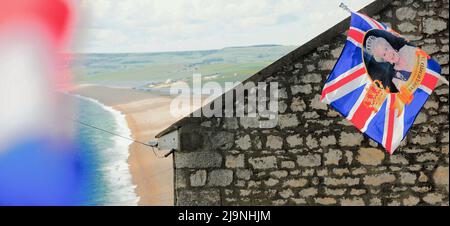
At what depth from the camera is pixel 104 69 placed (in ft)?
260

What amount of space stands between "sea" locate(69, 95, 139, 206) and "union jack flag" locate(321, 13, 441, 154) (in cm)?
642

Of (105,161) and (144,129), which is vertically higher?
(144,129)

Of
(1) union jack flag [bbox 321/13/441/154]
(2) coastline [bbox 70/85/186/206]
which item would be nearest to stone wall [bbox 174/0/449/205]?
(1) union jack flag [bbox 321/13/441/154]

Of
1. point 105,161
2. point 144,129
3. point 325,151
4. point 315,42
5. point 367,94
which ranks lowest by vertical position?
point 325,151

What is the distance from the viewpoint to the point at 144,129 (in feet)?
115

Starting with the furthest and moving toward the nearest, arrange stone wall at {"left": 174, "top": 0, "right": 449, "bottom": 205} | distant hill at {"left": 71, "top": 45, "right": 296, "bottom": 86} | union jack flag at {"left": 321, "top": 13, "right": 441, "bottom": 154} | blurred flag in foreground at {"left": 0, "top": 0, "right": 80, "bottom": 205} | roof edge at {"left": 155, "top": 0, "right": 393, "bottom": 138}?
distant hill at {"left": 71, "top": 45, "right": 296, "bottom": 86}, blurred flag in foreground at {"left": 0, "top": 0, "right": 80, "bottom": 205}, stone wall at {"left": 174, "top": 0, "right": 449, "bottom": 205}, roof edge at {"left": 155, "top": 0, "right": 393, "bottom": 138}, union jack flag at {"left": 321, "top": 13, "right": 441, "bottom": 154}

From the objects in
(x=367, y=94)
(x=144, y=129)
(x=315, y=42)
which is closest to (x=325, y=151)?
(x=367, y=94)

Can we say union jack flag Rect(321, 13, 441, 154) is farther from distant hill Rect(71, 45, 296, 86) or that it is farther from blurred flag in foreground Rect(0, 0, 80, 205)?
distant hill Rect(71, 45, 296, 86)

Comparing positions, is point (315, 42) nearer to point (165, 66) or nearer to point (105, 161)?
point (105, 161)

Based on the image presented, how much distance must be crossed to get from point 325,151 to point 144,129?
27469mm

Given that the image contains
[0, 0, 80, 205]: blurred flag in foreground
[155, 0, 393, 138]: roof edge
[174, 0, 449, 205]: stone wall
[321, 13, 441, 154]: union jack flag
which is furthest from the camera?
[0, 0, 80, 205]: blurred flag in foreground

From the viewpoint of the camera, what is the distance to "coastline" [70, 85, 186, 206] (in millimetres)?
22125

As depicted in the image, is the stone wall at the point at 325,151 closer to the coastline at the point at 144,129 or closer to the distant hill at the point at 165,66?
the coastline at the point at 144,129

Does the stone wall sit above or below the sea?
below
